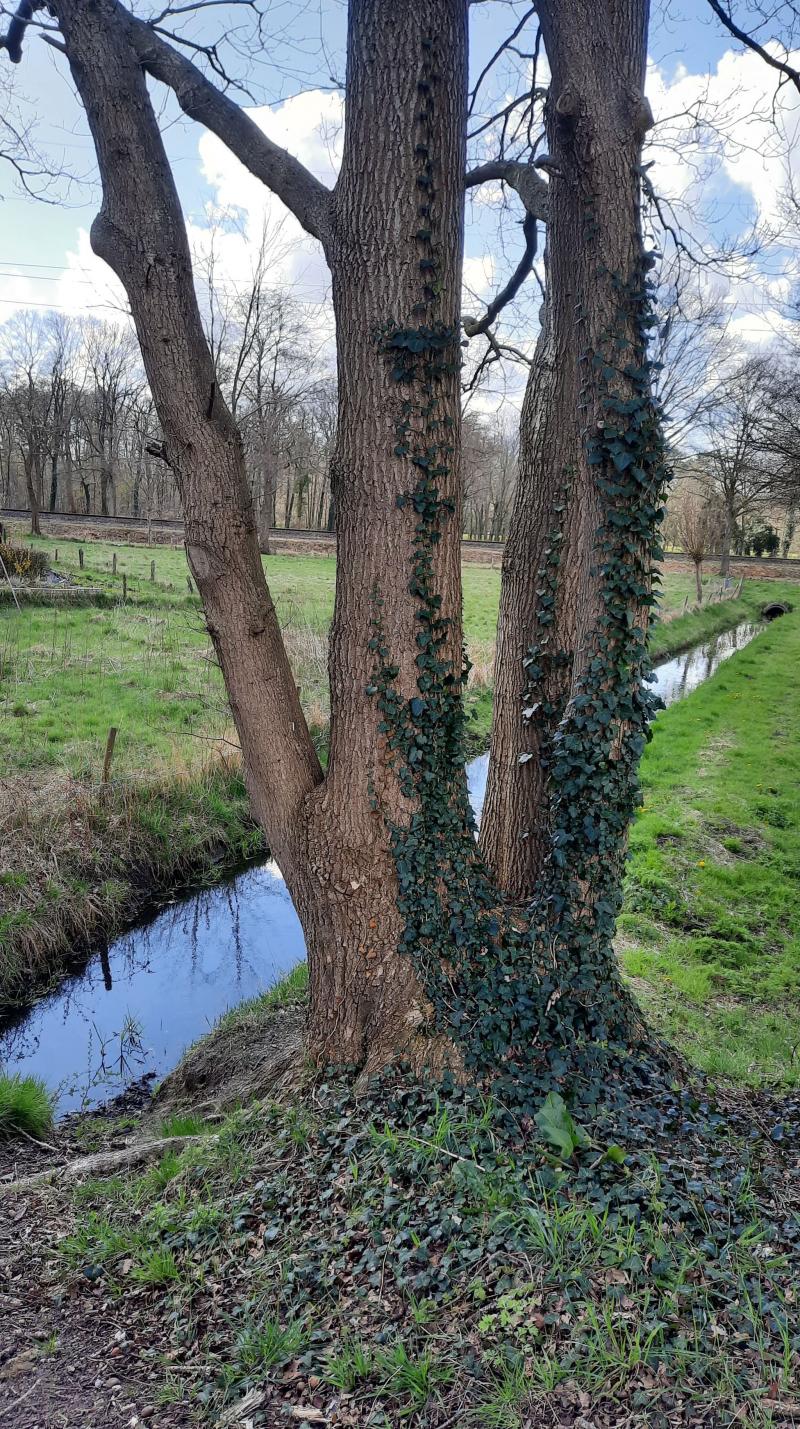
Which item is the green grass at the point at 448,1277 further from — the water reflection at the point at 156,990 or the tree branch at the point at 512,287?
the tree branch at the point at 512,287

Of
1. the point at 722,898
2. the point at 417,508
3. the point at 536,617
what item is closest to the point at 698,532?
the point at 722,898

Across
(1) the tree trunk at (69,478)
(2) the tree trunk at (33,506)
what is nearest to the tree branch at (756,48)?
(2) the tree trunk at (33,506)

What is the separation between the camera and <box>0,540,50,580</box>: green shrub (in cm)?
1681

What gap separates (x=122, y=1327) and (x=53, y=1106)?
10.5 ft

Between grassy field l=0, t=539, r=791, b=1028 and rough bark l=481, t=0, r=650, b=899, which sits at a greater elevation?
rough bark l=481, t=0, r=650, b=899

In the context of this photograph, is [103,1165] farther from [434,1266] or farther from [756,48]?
[756,48]

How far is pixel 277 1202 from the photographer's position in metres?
3.24

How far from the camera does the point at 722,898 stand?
7562mm

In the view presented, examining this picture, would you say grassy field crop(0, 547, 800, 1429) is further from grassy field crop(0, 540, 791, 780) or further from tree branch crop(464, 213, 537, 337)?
tree branch crop(464, 213, 537, 337)

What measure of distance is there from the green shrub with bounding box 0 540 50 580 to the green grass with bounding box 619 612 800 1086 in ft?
43.9

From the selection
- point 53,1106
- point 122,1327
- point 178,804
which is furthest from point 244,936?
point 122,1327

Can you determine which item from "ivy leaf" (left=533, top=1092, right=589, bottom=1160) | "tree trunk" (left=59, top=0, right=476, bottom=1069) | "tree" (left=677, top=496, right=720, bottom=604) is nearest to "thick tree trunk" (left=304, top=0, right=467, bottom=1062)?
"tree trunk" (left=59, top=0, right=476, bottom=1069)

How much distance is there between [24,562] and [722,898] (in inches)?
617

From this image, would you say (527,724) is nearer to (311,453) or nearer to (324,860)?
(324,860)
